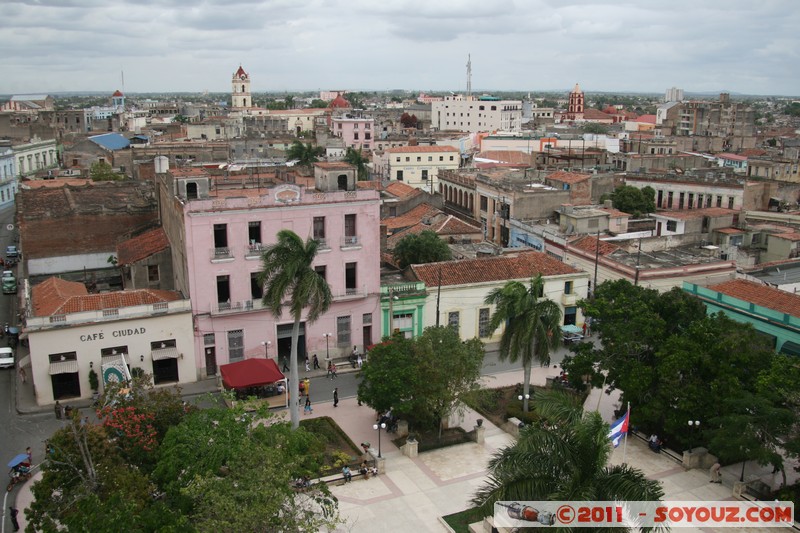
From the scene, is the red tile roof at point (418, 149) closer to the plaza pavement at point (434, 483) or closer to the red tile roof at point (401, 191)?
the red tile roof at point (401, 191)

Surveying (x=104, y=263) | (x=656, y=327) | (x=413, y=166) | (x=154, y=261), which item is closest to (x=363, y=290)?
(x=154, y=261)

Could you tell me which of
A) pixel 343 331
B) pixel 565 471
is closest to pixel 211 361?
pixel 343 331

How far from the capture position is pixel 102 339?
3158cm

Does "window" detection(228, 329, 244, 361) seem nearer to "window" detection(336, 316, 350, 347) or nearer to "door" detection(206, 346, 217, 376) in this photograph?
"door" detection(206, 346, 217, 376)

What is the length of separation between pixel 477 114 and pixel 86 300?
4713 inches

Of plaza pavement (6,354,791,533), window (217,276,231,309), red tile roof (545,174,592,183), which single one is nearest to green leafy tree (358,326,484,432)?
plaza pavement (6,354,791,533)

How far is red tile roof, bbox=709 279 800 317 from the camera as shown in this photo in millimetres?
30141

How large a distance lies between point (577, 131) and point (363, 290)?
98.4 m

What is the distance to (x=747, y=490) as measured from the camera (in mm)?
23734

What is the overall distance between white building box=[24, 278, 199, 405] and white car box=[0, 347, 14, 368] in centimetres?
164

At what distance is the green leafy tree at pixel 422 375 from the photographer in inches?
1034

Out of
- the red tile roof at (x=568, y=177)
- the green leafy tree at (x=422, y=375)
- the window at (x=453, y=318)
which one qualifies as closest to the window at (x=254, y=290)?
the green leafy tree at (x=422, y=375)

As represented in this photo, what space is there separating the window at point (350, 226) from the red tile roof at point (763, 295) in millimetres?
17712

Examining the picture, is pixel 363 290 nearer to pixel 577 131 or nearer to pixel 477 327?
pixel 477 327
